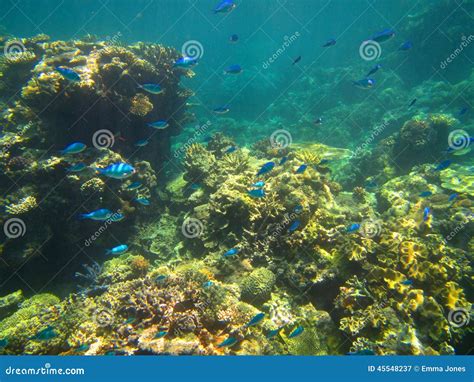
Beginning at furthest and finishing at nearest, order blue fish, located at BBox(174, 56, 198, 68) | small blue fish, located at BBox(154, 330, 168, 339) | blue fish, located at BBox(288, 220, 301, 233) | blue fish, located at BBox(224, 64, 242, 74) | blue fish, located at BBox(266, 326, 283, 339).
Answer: blue fish, located at BBox(224, 64, 242, 74)
blue fish, located at BBox(174, 56, 198, 68)
blue fish, located at BBox(288, 220, 301, 233)
blue fish, located at BBox(266, 326, 283, 339)
small blue fish, located at BBox(154, 330, 168, 339)

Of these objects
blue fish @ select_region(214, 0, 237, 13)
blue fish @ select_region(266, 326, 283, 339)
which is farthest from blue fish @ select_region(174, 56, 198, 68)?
blue fish @ select_region(266, 326, 283, 339)

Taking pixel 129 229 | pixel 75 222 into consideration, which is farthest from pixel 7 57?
pixel 129 229

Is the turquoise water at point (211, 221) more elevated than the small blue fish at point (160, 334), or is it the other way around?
the turquoise water at point (211, 221)

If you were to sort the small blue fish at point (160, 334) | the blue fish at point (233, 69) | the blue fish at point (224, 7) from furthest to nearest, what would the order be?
the blue fish at point (233, 69), the blue fish at point (224, 7), the small blue fish at point (160, 334)

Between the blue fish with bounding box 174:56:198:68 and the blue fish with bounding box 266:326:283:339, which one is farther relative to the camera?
the blue fish with bounding box 174:56:198:68

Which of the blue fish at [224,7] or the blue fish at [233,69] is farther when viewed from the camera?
the blue fish at [233,69]

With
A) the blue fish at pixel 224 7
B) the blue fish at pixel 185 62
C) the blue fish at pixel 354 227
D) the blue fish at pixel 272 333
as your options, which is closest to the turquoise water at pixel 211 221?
the blue fish at pixel 354 227

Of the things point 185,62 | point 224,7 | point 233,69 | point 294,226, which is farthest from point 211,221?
Answer: point 224,7

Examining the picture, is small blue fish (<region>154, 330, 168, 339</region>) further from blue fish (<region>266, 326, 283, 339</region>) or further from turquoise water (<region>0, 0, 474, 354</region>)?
blue fish (<region>266, 326, 283, 339</region>)

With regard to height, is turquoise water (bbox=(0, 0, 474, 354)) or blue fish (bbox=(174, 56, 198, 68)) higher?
blue fish (bbox=(174, 56, 198, 68))

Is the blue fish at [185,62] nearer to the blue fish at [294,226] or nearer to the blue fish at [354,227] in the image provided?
the blue fish at [294,226]

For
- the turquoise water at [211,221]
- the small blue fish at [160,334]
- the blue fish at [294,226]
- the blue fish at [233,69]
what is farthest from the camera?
the blue fish at [233,69]

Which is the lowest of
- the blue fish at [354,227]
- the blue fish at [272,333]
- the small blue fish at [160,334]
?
the blue fish at [272,333]

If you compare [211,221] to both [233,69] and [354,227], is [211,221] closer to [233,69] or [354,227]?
[354,227]
